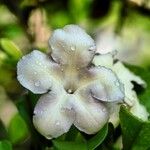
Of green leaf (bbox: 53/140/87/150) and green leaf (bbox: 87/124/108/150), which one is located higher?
green leaf (bbox: 87/124/108/150)

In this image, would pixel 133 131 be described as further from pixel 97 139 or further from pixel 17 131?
pixel 17 131

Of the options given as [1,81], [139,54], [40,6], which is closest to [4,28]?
[40,6]

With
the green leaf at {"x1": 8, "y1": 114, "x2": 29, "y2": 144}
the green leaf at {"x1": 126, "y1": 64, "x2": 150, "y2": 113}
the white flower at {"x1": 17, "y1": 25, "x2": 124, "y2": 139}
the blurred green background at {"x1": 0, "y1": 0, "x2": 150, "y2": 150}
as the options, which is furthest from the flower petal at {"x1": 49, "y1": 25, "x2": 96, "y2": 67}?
the green leaf at {"x1": 8, "y1": 114, "x2": 29, "y2": 144}

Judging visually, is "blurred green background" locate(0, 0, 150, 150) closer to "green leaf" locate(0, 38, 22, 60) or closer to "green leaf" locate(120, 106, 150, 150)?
"green leaf" locate(0, 38, 22, 60)

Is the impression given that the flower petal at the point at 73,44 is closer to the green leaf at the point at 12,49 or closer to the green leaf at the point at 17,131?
the green leaf at the point at 12,49

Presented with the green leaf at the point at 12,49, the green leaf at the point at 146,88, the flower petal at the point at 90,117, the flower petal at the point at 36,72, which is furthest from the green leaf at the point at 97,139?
the green leaf at the point at 12,49

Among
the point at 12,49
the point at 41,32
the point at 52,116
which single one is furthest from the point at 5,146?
the point at 41,32
